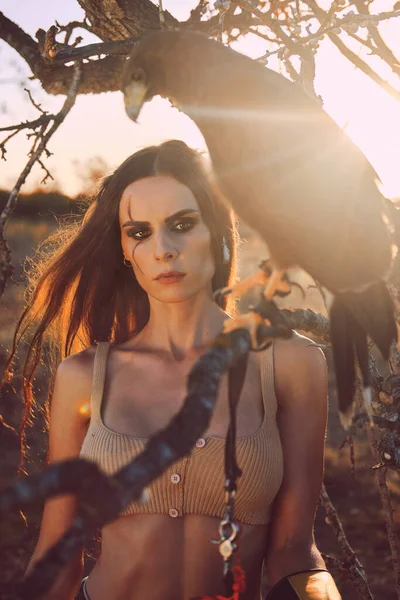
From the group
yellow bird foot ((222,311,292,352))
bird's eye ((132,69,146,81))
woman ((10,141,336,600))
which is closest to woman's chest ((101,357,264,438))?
woman ((10,141,336,600))

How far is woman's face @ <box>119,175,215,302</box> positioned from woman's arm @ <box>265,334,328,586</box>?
369 mm

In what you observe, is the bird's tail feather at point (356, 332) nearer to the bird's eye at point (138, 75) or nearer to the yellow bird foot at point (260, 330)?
the yellow bird foot at point (260, 330)

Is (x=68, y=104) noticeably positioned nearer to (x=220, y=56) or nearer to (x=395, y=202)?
(x=220, y=56)

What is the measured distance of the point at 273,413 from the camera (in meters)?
2.04

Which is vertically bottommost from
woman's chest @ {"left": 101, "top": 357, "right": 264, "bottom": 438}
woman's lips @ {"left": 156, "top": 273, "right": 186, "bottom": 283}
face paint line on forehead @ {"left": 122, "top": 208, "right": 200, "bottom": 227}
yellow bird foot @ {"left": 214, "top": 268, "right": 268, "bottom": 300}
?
woman's chest @ {"left": 101, "top": 357, "right": 264, "bottom": 438}

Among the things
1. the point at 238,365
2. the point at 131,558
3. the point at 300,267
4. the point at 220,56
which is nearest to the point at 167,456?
the point at 238,365

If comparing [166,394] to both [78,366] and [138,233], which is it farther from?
[138,233]

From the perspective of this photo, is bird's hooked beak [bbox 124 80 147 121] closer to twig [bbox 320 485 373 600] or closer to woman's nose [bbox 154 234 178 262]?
woman's nose [bbox 154 234 178 262]

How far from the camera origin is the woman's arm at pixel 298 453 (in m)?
1.97

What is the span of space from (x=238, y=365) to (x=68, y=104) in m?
1.85

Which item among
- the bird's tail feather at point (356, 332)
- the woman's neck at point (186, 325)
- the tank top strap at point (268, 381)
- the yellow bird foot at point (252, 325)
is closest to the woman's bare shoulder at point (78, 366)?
the woman's neck at point (186, 325)

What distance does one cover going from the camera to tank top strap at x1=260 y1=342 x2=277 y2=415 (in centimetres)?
204

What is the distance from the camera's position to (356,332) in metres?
1.55

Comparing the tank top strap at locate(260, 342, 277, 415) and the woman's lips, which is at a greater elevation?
the woman's lips
